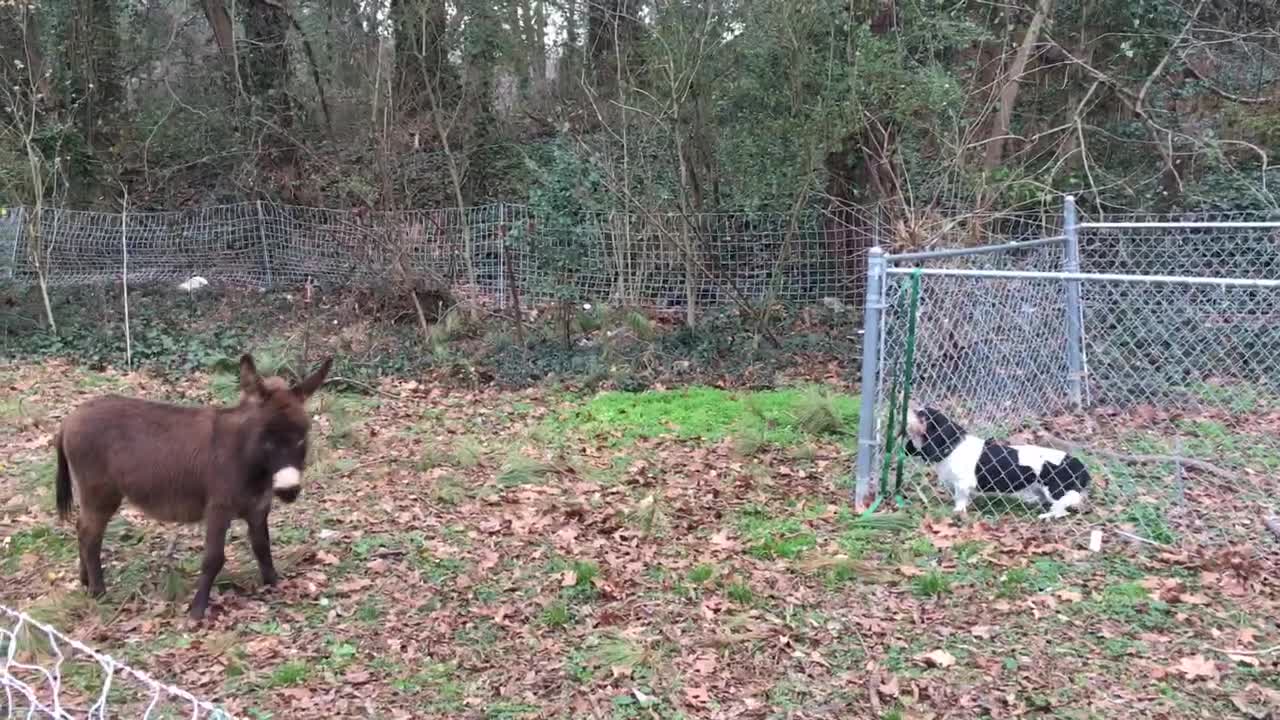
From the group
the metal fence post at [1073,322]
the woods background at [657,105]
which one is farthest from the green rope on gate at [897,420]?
the woods background at [657,105]

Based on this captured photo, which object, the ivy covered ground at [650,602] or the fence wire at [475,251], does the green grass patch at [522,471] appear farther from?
the fence wire at [475,251]

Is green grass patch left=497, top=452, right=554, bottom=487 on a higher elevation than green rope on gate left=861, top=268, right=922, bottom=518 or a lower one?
lower

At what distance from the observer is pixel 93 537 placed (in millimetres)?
4195

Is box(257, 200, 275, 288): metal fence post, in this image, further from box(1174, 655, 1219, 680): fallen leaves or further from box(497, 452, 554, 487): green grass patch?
box(1174, 655, 1219, 680): fallen leaves

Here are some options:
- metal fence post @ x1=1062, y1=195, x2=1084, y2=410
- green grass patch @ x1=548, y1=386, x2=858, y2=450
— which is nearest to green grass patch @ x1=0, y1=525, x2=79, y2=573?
green grass patch @ x1=548, y1=386, x2=858, y2=450

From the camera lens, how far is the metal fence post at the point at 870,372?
503 centimetres

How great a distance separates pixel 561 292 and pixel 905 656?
764 centimetres

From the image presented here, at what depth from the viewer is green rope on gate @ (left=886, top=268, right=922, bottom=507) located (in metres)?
4.92

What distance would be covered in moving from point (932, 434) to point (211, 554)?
3.72 meters

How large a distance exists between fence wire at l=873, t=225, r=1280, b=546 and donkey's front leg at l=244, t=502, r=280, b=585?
3.29 m

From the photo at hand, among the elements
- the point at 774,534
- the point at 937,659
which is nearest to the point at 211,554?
the point at 774,534

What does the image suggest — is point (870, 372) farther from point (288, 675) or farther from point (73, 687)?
point (73, 687)

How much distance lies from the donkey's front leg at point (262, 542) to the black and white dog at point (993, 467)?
3.45m

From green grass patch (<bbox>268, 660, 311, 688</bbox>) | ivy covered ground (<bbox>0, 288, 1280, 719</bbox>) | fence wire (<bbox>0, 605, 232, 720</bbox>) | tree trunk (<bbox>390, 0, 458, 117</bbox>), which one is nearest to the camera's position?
fence wire (<bbox>0, 605, 232, 720</bbox>)
